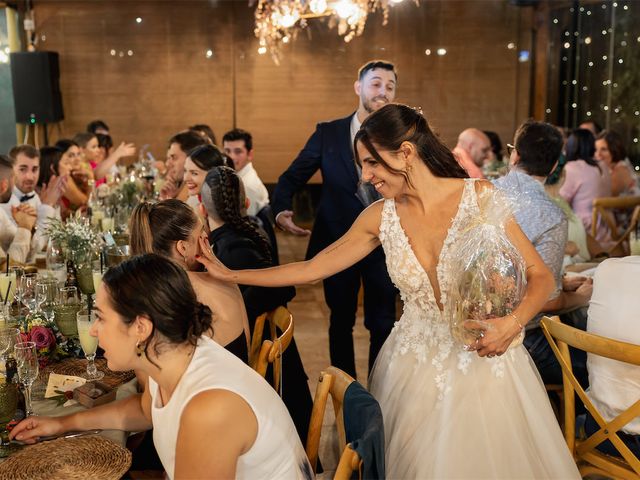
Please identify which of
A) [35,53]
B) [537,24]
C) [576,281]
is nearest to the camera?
[576,281]

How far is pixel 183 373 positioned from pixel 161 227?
94 centimetres

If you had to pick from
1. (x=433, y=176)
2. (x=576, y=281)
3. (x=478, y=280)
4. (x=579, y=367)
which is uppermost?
(x=433, y=176)

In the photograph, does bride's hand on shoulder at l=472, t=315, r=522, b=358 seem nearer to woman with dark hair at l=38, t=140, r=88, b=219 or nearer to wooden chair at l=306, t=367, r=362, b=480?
wooden chair at l=306, t=367, r=362, b=480

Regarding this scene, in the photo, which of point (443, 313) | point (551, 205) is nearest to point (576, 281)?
point (551, 205)

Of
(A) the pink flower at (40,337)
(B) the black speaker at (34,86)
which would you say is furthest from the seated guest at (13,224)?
(B) the black speaker at (34,86)

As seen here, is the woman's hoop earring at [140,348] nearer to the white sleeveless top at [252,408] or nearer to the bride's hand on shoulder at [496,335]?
the white sleeveless top at [252,408]

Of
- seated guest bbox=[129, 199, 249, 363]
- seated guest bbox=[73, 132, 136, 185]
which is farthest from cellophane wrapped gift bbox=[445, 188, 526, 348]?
seated guest bbox=[73, 132, 136, 185]

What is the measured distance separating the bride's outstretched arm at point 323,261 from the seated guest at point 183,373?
0.76 m

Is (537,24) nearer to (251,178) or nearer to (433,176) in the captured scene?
(251,178)

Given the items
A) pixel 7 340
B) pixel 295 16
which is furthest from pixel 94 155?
pixel 7 340

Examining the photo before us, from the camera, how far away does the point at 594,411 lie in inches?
97.5

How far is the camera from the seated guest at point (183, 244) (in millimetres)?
2480

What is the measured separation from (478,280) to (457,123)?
807 cm

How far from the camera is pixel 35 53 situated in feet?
30.3
